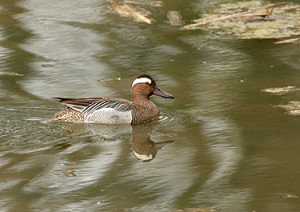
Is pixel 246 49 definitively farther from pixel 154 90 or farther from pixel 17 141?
pixel 17 141

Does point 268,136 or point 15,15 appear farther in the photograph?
point 15,15

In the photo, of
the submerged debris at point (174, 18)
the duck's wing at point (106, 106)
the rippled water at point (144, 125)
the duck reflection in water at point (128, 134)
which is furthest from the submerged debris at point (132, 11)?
the duck reflection in water at point (128, 134)

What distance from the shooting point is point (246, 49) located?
40.4 ft

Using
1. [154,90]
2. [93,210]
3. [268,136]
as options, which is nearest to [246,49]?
[154,90]

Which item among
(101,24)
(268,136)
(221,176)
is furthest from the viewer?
(101,24)

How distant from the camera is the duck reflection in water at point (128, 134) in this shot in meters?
8.41

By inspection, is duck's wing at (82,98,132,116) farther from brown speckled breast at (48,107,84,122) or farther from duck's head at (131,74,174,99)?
duck's head at (131,74,174,99)

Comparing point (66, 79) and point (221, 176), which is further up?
A: point (221, 176)

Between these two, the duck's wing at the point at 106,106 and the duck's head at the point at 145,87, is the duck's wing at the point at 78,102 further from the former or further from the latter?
the duck's head at the point at 145,87

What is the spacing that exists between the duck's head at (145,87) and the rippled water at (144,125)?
9.1 inches

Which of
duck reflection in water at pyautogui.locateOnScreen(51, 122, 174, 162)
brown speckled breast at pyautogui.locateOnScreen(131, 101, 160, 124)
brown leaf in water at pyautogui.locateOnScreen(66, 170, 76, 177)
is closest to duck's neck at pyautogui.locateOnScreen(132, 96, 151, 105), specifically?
brown speckled breast at pyautogui.locateOnScreen(131, 101, 160, 124)

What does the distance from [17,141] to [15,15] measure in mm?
6018

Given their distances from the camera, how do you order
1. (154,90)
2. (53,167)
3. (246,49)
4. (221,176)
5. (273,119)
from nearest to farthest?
(221,176) → (53,167) → (273,119) → (154,90) → (246,49)

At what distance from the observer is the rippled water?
6980 millimetres
